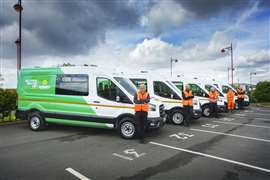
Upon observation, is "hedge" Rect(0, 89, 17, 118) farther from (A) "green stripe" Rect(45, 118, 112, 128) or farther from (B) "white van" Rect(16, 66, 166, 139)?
(A) "green stripe" Rect(45, 118, 112, 128)

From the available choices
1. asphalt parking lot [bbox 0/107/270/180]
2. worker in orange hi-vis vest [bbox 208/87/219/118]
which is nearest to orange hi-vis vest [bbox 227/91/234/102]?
worker in orange hi-vis vest [bbox 208/87/219/118]

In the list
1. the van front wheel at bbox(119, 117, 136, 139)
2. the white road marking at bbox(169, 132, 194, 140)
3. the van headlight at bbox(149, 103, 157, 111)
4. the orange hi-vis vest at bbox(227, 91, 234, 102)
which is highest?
the orange hi-vis vest at bbox(227, 91, 234, 102)

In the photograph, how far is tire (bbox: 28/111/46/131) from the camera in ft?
25.8

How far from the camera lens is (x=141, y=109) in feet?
20.9

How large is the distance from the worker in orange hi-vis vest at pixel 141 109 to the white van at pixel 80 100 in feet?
1.08

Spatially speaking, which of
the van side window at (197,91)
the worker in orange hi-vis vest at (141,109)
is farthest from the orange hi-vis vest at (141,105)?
the van side window at (197,91)

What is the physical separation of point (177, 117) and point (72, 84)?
512 cm

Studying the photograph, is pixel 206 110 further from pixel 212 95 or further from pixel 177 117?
pixel 177 117

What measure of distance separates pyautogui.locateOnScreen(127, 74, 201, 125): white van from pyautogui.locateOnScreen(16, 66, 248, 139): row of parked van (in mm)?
2045

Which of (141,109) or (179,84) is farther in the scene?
(179,84)

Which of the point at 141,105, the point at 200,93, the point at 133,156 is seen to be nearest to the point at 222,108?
the point at 200,93

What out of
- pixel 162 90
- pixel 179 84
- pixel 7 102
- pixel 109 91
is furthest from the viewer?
pixel 179 84

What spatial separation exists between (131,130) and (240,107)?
523 inches

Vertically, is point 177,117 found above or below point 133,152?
above
